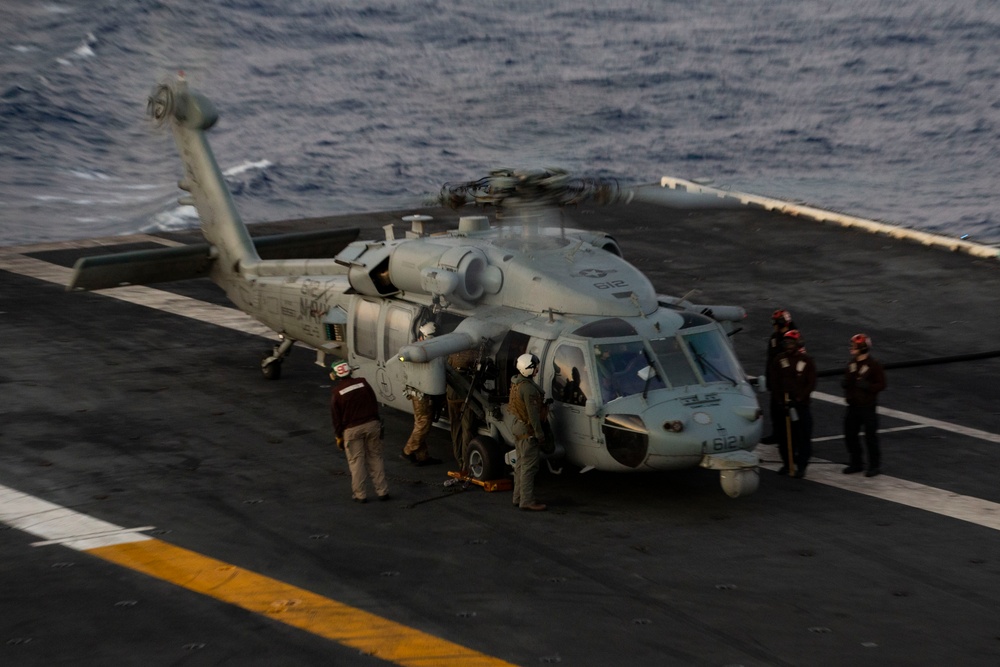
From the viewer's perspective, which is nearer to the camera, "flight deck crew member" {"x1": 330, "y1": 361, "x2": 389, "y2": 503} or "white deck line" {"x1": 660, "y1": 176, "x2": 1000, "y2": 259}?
"flight deck crew member" {"x1": 330, "y1": 361, "x2": 389, "y2": 503}

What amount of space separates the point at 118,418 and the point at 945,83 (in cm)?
6732

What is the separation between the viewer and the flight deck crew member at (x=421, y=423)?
15.3 meters

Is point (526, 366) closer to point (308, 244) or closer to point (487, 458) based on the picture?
point (487, 458)

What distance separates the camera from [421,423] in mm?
15320

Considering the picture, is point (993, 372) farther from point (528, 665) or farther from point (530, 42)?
point (530, 42)

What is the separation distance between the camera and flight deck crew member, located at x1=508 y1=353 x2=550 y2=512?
44.5 feet

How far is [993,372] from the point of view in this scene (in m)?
20.0

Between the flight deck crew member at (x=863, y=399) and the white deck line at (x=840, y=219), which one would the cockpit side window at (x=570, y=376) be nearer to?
the flight deck crew member at (x=863, y=399)

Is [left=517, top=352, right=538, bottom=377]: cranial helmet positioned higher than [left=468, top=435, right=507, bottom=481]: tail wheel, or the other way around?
[left=517, top=352, right=538, bottom=377]: cranial helmet

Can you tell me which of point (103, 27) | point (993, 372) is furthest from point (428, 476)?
point (103, 27)

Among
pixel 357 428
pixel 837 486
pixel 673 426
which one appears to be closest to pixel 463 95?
pixel 837 486

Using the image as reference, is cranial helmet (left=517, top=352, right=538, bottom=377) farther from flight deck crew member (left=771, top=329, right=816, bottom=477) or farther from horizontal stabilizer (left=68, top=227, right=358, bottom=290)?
horizontal stabilizer (left=68, top=227, right=358, bottom=290)

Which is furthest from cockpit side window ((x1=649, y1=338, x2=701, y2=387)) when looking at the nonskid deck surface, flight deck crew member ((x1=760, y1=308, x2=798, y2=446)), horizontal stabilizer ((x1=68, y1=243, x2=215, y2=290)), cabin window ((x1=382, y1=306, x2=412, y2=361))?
horizontal stabilizer ((x1=68, y1=243, x2=215, y2=290))

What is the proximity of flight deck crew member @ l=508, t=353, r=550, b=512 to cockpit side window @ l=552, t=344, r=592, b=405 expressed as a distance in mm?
264
